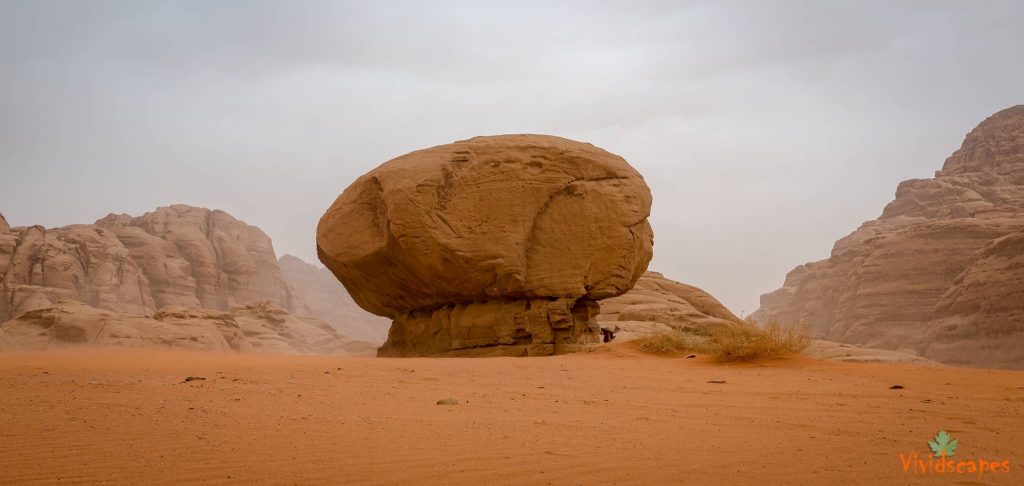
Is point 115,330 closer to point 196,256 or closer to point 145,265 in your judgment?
point 145,265

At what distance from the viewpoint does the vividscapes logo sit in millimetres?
3283

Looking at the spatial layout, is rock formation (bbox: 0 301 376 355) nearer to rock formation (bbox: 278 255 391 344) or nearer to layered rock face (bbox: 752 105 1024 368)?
layered rock face (bbox: 752 105 1024 368)

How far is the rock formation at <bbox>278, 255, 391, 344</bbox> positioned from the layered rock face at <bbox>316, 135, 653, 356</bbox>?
54741mm

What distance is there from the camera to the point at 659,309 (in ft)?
75.7

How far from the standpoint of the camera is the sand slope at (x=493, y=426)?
3.20 metres

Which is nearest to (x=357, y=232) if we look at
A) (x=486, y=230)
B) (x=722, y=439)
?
(x=486, y=230)

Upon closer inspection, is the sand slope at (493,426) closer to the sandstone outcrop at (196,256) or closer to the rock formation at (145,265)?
the rock formation at (145,265)

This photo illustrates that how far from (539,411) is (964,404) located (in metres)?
3.67

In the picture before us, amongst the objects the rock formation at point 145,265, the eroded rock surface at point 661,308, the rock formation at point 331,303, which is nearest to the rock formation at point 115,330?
the rock formation at point 145,265

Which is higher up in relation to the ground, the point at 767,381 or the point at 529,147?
the point at 529,147

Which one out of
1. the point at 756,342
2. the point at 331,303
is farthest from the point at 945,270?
the point at 331,303

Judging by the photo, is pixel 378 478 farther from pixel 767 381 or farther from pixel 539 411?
pixel 767 381

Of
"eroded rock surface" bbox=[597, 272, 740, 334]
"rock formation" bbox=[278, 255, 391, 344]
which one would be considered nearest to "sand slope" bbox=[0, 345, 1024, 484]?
"eroded rock surface" bbox=[597, 272, 740, 334]

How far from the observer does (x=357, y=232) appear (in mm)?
14633
